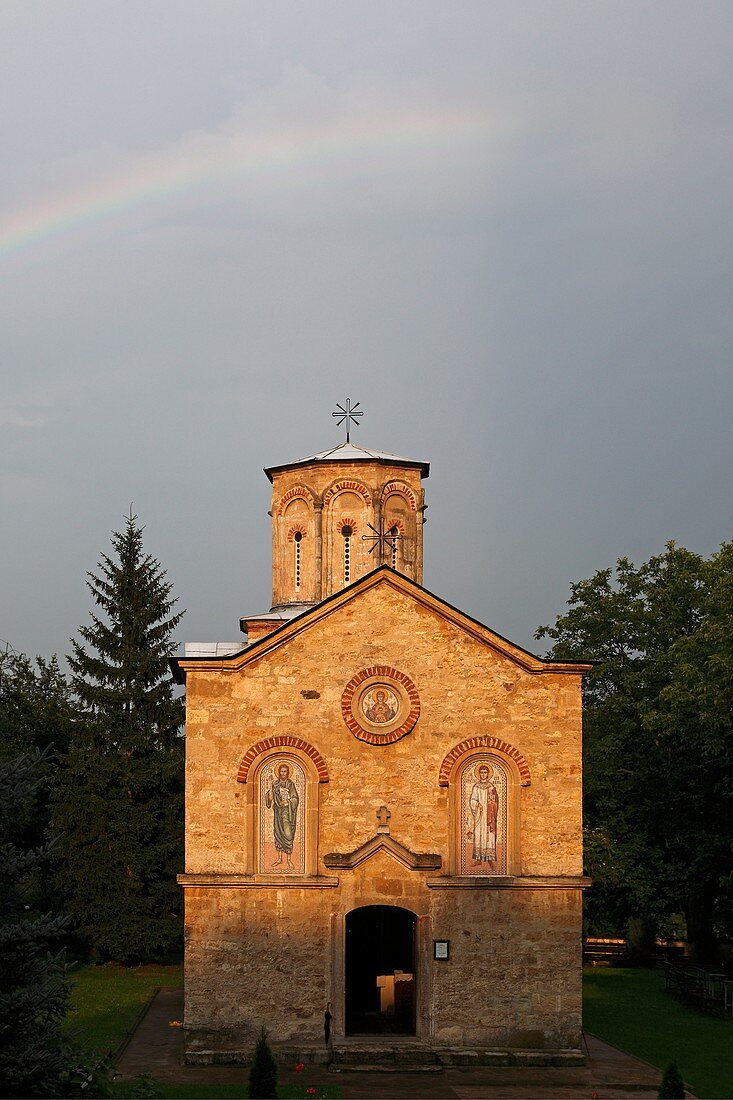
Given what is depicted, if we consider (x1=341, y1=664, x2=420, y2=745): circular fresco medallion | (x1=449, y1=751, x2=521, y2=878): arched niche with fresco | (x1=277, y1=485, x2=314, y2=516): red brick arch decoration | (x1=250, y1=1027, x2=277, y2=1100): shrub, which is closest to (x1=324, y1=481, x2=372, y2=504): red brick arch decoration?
(x1=277, y1=485, x2=314, y2=516): red brick arch decoration

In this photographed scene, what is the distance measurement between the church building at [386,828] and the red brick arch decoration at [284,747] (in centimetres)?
4

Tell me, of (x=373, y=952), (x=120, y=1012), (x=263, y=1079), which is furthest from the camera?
(x=373, y=952)

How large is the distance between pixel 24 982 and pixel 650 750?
29.8 metres

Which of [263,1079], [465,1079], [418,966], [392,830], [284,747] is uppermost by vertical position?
[284,747]

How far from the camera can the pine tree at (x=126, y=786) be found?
40.5 meters

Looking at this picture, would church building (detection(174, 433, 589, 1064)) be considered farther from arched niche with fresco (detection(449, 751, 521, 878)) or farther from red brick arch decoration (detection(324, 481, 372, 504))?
red brick arch decoration (detection(324, 481, 372, 504))

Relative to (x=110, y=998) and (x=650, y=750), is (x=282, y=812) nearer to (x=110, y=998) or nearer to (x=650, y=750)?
(x=110, y=998)

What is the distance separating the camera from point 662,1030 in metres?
28.8

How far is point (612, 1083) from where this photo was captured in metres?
22.5

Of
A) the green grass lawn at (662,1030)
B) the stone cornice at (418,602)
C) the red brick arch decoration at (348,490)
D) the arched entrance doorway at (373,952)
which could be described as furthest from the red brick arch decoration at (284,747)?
the red brick arch decoration at (348,490)

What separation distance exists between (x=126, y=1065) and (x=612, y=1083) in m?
8.75

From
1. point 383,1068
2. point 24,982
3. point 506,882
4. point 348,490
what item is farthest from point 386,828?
point 348,490

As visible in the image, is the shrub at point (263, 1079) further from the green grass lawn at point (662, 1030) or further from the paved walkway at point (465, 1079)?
the green grass lawn at point (662, 1030)

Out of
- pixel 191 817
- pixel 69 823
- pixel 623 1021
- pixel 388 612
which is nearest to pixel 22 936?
pixel 191 817
